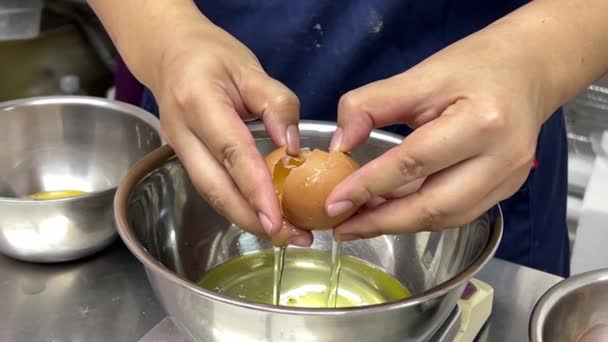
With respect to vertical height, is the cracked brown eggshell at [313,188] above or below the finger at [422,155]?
below

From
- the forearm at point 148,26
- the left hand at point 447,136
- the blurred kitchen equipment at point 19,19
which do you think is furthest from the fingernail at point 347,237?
the blurred kitchen equipment at point 19,19

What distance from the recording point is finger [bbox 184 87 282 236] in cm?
58

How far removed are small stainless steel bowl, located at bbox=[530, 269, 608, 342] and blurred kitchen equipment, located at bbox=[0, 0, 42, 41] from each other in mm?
1628

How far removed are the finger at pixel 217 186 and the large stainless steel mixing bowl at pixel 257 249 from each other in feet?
0.24

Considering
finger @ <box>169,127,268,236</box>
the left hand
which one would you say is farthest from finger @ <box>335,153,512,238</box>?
finger @ <box>169,127,268,236</box>

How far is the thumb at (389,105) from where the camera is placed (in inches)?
23.5

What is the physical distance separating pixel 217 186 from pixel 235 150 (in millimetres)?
44

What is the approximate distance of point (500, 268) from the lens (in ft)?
2.71

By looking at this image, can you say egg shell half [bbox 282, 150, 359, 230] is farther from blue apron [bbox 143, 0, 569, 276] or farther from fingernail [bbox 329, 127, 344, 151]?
blue apron [bbox 143, 0, 569, 276]

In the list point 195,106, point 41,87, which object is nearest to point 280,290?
point 195,106

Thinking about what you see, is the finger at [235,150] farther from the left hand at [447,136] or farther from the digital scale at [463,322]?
the digital scale at [463,322]

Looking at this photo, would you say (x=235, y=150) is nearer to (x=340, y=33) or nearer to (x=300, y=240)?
(x=300, y=240)

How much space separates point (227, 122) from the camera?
602 millimetres

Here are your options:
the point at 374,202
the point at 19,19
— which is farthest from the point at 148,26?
the point at 19,19
